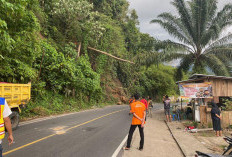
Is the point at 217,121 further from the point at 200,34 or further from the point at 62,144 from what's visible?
the point at 200,34

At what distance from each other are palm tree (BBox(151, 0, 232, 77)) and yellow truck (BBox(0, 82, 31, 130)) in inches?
468

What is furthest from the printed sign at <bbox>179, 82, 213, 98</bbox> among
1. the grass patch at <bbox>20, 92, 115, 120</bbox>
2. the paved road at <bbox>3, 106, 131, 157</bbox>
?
the grass patch at <bbox>20, 92, 115, 120</bbox>

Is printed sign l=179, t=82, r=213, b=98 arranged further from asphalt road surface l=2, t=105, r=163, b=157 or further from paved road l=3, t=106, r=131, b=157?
asphalt road surface l=2, t=105, r=163, b=157

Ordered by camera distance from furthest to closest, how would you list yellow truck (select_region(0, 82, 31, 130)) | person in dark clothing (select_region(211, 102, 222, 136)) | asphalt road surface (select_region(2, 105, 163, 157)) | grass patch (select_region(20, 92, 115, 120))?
grass patch (select_region(20, 92, 115, 120)) → person in dark clothing (select_region(211, 102, 222, 136)) → yellow truck (select_region(0, 82, 31, 130)) → asphalt road surface (select_region(2, 105, 163, 157))

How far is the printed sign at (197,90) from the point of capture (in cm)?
1305

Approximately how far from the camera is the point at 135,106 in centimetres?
670

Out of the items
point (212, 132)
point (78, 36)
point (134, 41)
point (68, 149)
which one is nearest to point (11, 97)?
point (68, 149)

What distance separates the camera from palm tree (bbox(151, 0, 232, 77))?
1592 cm

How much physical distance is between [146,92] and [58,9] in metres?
27.9

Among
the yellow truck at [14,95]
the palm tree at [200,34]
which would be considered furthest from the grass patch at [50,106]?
the palm tree at [200,34]

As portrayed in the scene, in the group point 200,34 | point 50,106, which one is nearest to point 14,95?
point 50,106

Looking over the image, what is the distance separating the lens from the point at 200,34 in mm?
16547

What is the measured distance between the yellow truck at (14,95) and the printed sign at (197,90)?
10674mm

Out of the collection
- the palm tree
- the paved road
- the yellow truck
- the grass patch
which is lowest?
the paved road
